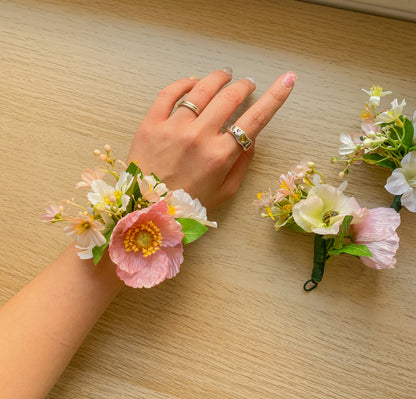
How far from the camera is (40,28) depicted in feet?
2.62

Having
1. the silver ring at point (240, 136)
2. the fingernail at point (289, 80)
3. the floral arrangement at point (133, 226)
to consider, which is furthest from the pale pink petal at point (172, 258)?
the fingernail at point (289, 80)

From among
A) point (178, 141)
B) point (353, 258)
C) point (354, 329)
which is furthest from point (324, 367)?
point (178, 141)

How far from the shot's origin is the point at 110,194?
0.57 m

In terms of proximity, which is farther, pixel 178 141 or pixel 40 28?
pixel 40 28

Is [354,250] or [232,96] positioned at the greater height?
[232,96]

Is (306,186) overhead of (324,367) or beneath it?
overhead

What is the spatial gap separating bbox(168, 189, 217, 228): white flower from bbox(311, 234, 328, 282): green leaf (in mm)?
171

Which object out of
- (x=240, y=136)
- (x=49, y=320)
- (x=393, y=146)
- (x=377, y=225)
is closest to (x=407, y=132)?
(x=393, y=146)

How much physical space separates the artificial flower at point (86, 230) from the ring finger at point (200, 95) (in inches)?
9.6

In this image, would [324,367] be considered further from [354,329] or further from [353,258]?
[353,258]

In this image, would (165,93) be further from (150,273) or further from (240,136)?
(150,273)

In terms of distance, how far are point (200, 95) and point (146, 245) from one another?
11.0 inches

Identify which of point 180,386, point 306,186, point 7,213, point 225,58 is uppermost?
point 225,58

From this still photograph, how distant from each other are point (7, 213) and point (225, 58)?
1.55 feet
